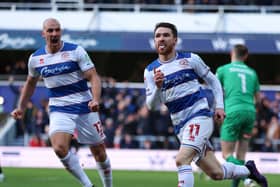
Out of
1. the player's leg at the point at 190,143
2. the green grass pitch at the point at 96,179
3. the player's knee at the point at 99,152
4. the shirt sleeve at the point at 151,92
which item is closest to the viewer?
the player's leg at the point at 190,143

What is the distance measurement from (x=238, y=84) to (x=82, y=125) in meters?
2.91

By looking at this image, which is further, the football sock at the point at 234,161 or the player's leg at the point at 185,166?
the football sock at the point at 234,161

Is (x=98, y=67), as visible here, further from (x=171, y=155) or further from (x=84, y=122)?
(x=84, y=122)

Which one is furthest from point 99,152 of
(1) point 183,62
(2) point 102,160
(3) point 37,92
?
(3) point 37,92

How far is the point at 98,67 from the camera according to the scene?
108ft

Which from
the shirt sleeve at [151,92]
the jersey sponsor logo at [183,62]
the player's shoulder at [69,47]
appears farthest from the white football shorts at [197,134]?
the player's shoulder at [69,47]

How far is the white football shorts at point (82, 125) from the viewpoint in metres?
12.4

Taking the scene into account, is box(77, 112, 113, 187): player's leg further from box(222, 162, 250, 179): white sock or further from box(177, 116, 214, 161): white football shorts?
box(222, 162, 250, 179): white sock

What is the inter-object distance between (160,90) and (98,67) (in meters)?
21.8

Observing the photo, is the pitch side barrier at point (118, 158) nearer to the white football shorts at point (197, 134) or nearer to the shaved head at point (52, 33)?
the shaved head at point (52, 33)

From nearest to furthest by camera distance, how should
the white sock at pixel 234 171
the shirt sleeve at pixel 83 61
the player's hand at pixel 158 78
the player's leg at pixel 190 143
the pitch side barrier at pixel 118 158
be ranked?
the player's hand at pixel 158 78 → the player's leg at pixel 190 143 → the white sock at pixel 234 171 → the shirt sleeve at pixel 83 61 → the pitch side barrier at pixel 118 158

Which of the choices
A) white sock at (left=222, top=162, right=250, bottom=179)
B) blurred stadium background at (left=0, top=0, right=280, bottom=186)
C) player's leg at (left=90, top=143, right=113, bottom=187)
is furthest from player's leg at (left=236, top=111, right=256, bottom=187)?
blurred stadium background at (left=0, top=0, right=280, bottom=186)

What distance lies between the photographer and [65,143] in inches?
480

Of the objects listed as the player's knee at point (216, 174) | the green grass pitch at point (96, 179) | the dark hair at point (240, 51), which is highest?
the dark hair at point (240, 51)
